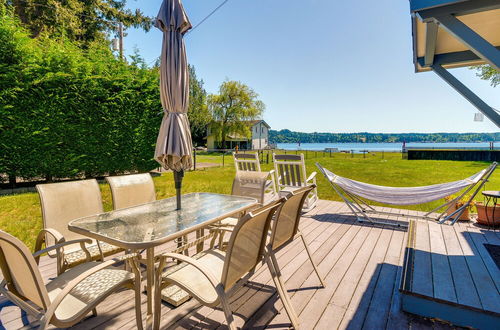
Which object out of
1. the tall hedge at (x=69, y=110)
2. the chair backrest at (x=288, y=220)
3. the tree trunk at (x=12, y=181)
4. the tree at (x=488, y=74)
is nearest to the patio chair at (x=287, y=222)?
the chair backrest at (x=288, y=220)

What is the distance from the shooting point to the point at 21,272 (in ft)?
4.62

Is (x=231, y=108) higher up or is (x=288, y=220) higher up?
(x=231, y=108)

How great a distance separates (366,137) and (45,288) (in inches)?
4060

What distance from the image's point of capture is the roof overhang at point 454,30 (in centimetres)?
190

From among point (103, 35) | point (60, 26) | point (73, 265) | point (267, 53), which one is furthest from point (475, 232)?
point (103, 35)

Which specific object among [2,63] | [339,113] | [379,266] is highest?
[339,113]

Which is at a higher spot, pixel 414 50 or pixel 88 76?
pixel 88 76

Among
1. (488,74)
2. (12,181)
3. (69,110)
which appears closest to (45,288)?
(69,110)

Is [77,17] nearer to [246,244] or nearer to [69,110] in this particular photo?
[69,110]

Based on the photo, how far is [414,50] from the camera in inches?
146

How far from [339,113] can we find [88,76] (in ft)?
105

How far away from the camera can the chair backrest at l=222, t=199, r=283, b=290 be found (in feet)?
5.01

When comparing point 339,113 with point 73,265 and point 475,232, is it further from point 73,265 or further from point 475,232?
point 73,265

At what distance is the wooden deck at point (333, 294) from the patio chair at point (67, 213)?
48 centimetres
